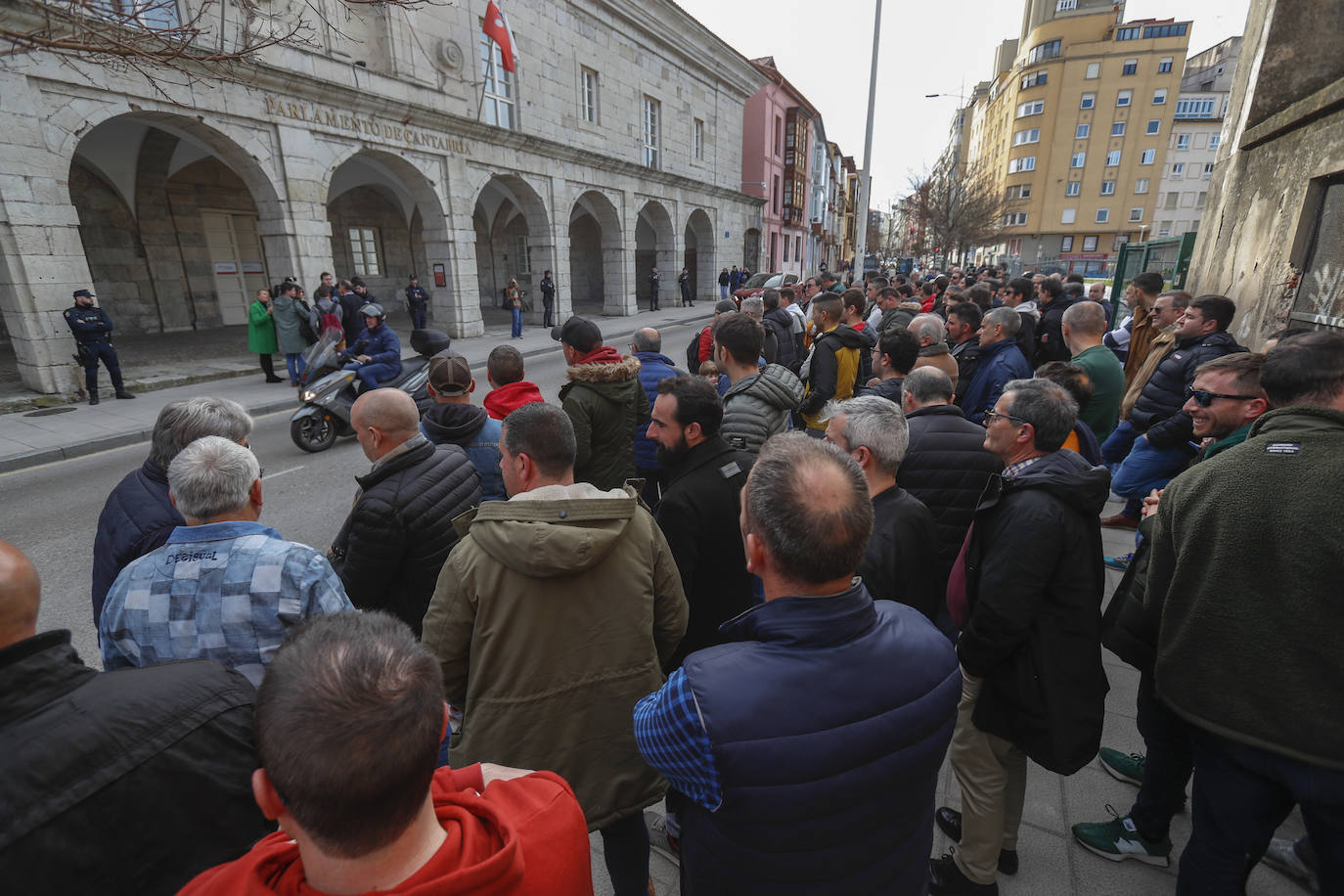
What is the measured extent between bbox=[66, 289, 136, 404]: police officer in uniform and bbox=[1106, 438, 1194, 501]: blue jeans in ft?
41.4

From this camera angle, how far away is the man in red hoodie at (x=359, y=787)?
0.83 meters

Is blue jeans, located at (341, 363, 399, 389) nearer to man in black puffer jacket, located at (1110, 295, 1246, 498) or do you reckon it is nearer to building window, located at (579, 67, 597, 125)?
man in black puffer jacket, located at (1110, 295, 1246, 498)

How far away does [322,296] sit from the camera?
12031mm

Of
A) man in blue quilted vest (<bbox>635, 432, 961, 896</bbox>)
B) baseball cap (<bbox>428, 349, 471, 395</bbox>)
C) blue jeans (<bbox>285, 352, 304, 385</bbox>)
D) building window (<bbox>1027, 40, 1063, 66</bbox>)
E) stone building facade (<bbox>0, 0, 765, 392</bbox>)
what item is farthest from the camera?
building window (<bbox>1027, 40, 1063, 66</bbox>)

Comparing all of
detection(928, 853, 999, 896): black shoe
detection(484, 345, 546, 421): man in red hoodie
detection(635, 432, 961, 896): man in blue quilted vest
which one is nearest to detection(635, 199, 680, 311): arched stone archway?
detection(484, 345, 546, 421): man in red hoodie

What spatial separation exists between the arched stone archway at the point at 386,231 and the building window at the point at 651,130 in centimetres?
877

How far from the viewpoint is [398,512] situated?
2.43 m

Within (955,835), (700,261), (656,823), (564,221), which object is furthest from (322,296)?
(700,261)

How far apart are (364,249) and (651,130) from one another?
11.6 m

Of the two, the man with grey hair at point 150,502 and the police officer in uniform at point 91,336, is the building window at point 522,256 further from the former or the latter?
the man with grey hair at point 150,502

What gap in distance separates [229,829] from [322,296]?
1284cm

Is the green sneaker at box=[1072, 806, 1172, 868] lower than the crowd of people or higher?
lower

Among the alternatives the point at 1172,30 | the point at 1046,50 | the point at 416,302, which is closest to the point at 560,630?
the point at 416,302

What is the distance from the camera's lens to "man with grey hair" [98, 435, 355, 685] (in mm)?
1771
